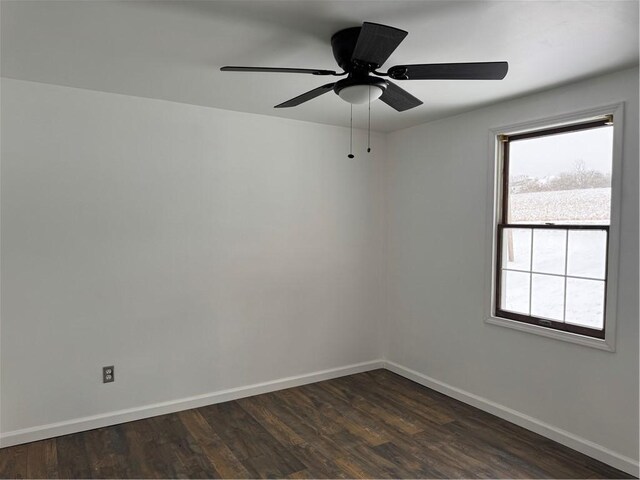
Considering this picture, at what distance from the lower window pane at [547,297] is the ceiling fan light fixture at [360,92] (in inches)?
75.5

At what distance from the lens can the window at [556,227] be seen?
286 centimetres

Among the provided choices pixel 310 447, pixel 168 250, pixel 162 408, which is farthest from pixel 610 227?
pixel 162 408

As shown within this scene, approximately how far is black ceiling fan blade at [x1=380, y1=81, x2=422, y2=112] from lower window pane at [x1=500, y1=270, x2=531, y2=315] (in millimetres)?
1667

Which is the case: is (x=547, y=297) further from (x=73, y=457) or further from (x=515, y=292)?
(x=73, y=457)

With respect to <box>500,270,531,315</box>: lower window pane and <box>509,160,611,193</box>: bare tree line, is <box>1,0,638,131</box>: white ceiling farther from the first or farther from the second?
<box>500,270,531,315</box>: lower window pane

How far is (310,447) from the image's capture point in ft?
9.67

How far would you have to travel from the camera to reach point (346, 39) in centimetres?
213

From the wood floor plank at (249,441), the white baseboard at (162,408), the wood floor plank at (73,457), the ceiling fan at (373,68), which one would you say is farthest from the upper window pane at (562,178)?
the wood floor plank at (73,457)

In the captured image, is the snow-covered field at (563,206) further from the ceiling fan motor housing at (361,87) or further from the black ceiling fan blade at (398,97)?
the ceiling fan motor housing at (361,87)

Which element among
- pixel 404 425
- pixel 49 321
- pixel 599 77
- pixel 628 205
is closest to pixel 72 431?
pixel 49 321

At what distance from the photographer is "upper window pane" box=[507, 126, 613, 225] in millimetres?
2850

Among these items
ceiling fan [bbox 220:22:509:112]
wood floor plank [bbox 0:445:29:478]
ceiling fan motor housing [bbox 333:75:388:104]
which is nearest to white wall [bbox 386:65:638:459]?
ceiling fan [bbox 220:22:509:112]

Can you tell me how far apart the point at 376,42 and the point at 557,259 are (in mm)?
2170

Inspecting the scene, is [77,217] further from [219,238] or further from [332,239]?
[332,239]
